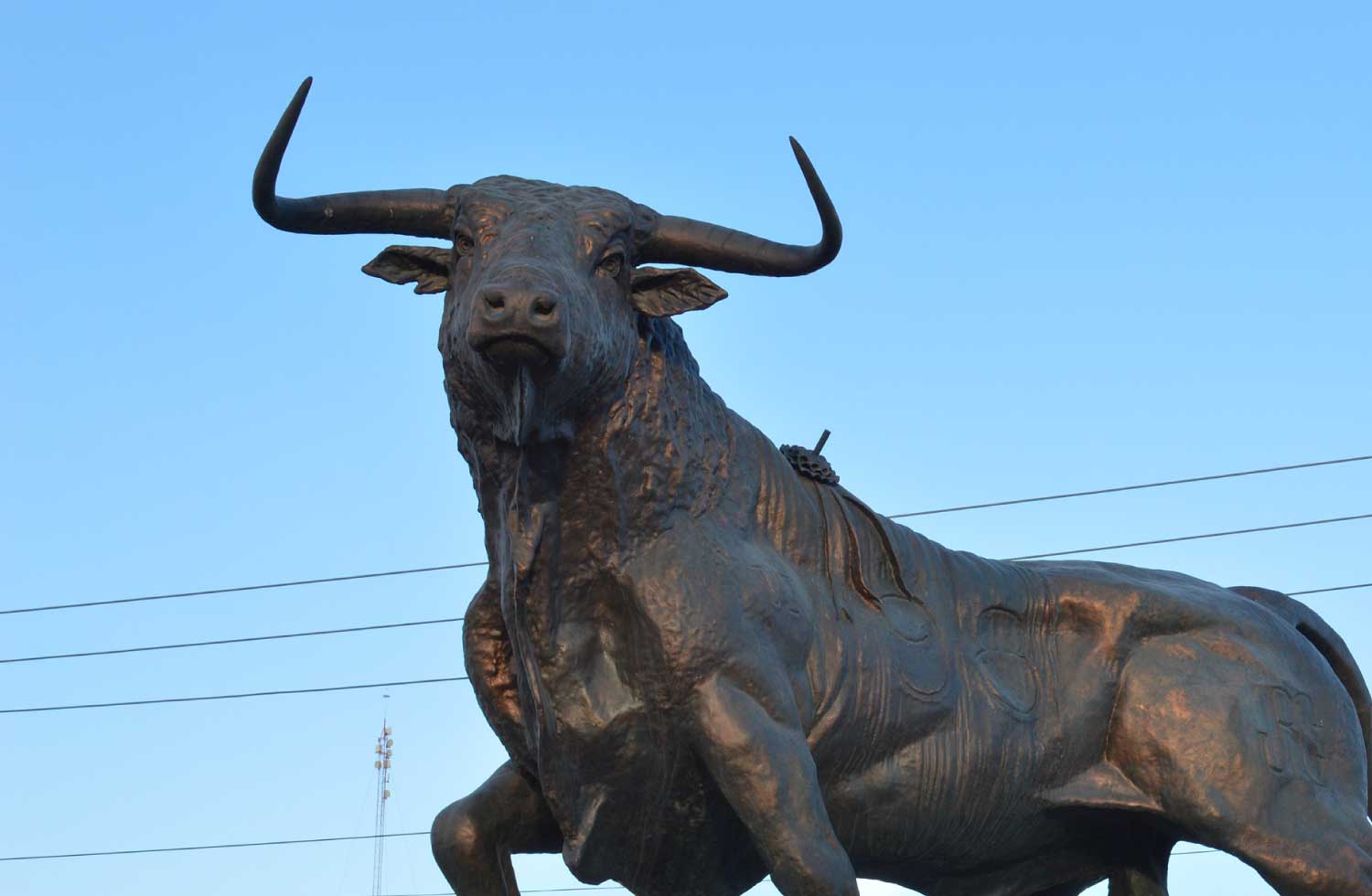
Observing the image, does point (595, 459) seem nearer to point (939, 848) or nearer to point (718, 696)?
point (718, 696)

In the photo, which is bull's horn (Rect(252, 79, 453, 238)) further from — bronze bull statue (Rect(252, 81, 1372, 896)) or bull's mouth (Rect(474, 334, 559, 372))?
bull's mouth (Rect(474, 334, 559, 372))

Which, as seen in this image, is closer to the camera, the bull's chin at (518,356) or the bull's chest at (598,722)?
the bull's chin at (518,356)

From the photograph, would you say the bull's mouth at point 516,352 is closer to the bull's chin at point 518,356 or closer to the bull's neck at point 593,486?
the bull's chin at point 518,356

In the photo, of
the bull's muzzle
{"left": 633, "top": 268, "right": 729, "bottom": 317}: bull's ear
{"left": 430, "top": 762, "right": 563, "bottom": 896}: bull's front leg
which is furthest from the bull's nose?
{"left": 430, "top": 762, "right": 563, "bottom": 896}: bull's front leg

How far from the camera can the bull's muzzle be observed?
6.43m

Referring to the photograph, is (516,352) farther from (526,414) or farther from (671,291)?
(671,291)

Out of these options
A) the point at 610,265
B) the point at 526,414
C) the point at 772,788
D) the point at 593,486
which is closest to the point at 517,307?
the point at 526,414

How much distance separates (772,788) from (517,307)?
1690mm

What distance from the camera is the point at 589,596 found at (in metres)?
7.03

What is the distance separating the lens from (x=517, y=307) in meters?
6.43

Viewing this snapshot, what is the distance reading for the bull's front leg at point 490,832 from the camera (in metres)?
7.47

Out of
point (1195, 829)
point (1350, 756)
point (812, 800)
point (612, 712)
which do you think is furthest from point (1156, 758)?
point (612, 712)

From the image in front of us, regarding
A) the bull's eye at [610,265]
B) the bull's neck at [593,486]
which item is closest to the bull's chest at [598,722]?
the bull's neck at [593,486]

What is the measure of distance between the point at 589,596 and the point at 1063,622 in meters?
1.98
